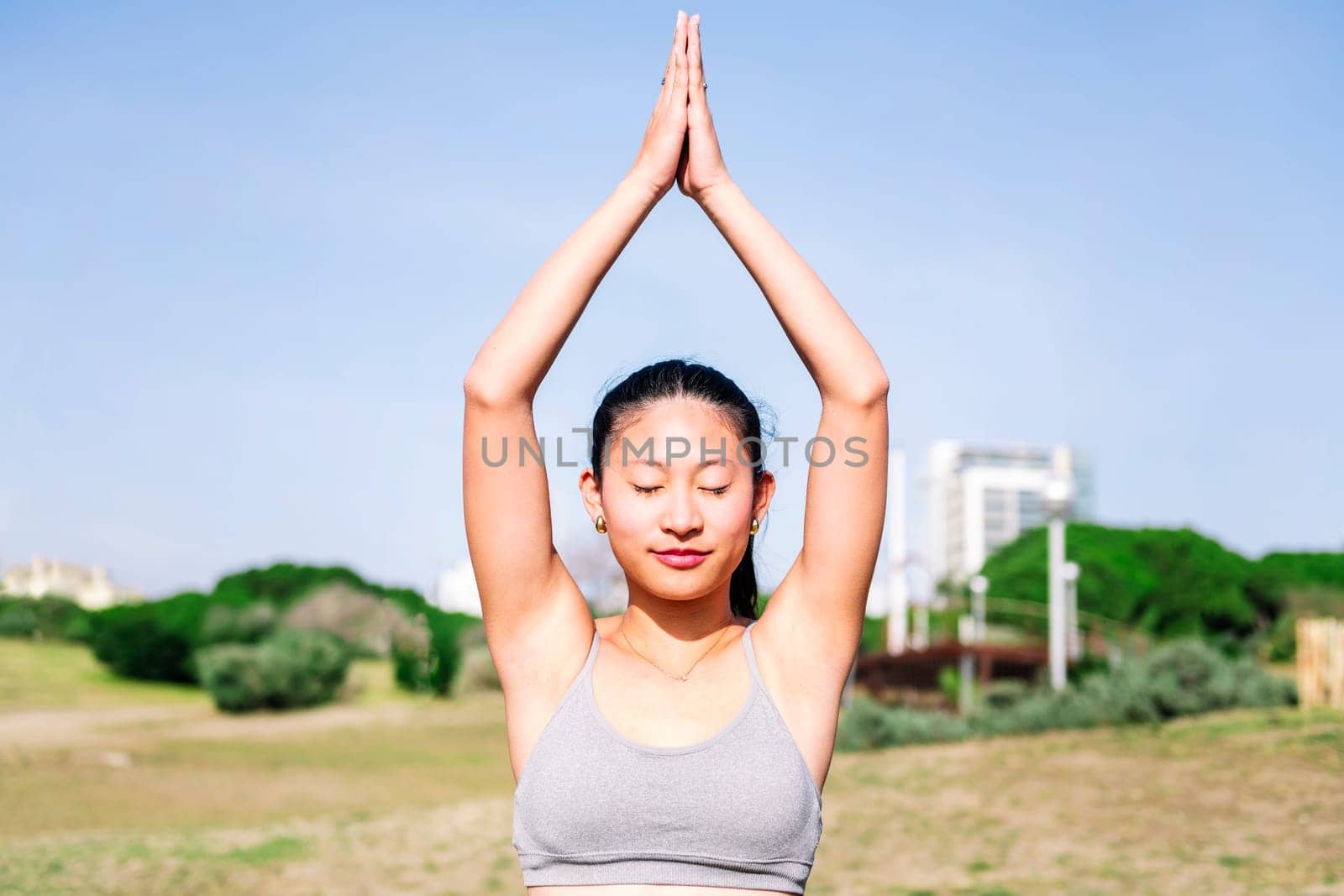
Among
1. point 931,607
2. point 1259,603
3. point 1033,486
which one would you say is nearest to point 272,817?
point 931,607

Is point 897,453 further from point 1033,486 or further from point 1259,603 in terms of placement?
point 1033,486

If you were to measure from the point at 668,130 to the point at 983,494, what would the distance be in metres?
149

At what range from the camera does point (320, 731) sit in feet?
79.7

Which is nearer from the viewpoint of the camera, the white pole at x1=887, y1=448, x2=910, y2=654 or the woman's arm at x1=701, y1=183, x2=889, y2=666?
the woman's arm at x1=701, y1=183, x2=889, y2=666

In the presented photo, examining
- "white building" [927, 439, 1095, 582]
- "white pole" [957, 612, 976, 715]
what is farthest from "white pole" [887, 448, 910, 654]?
"white building" [927, 439, 1095, 582]

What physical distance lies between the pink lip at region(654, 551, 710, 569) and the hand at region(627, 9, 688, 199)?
617 millimetres

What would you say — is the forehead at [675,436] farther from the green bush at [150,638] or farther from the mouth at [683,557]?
the green bush at [150,638]

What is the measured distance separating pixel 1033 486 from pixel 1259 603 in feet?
331

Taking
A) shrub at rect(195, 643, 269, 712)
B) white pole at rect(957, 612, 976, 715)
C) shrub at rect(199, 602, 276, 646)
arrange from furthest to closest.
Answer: shrub at rect(199, 602, 276, 646)
shrub at rect(195, 643, 269, 712)
white pole at rect(957, 612, 976, 715)

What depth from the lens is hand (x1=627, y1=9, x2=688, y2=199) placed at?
2.07m

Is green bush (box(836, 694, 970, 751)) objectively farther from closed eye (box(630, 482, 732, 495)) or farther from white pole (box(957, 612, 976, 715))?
closed eye (box(630, 482, 732, 495))

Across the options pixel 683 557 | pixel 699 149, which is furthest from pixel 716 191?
pixel 683 557

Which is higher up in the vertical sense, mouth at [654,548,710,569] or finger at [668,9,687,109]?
finger at [668,9,687,109]

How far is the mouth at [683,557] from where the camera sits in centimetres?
199
